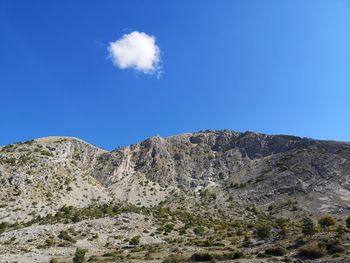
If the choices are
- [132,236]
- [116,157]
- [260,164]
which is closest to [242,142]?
[260,164]

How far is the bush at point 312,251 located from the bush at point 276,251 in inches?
73.2

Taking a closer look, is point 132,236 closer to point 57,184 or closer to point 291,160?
point 57,184

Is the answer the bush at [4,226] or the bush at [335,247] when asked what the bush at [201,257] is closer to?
the bush at [335,247]

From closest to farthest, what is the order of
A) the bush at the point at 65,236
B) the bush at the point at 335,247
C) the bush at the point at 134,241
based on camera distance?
the bush at the point at 335,247 < the bush at the point at 134,241 < the bush at the point at 65,236

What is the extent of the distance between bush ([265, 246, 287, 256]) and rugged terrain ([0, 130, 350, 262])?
0.36 feet

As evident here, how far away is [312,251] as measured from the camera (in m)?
39.4

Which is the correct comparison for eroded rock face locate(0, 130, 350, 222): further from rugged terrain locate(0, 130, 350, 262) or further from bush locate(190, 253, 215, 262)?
bush locate(190, 253, 215, 262)

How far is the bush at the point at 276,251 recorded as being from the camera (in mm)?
41759

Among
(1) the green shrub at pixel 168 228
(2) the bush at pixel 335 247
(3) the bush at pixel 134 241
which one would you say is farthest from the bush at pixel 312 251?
(1) the green shrub at pixel 168 228

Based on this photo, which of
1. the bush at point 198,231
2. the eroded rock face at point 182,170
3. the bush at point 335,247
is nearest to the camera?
the bush at point 335,247

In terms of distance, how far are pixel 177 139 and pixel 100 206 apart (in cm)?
7963

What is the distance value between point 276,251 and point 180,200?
8395cm

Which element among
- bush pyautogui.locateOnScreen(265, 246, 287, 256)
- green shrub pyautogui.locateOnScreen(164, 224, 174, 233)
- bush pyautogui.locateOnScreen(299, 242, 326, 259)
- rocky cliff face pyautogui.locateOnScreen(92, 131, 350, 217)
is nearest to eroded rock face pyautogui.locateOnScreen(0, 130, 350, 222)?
rocky cliff face pyautogui.locateOnScreen(92, 131, 350, 217)

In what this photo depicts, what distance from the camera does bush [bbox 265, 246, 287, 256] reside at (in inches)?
1644
